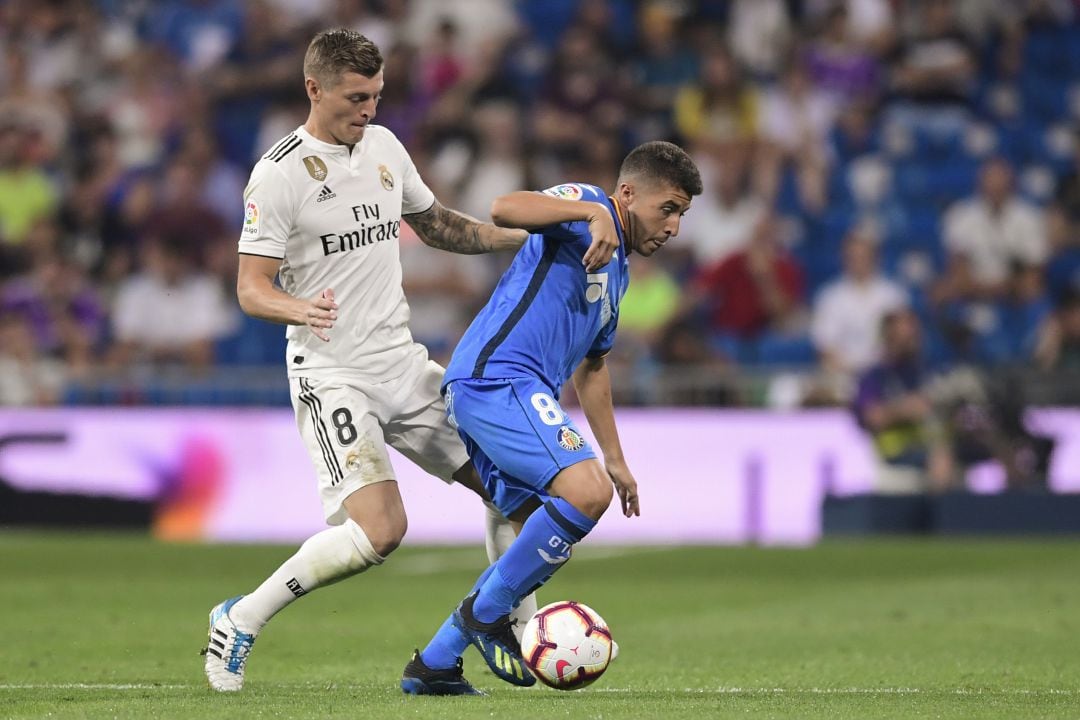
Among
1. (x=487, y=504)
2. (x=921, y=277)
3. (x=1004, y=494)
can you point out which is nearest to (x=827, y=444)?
(x=1004, y=494)

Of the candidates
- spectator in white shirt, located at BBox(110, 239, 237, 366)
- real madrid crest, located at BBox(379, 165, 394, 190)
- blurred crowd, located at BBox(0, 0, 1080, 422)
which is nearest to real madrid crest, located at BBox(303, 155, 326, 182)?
real madrid crest, located at BBox(379, 165, 394, 190)

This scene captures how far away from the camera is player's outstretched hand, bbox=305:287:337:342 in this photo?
20.9ft

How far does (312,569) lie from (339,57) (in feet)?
6.50

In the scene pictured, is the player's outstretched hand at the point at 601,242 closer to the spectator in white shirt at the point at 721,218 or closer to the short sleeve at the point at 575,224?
the short sleeve at the point at 575,224

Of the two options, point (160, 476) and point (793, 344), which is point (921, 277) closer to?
point (793, 344)

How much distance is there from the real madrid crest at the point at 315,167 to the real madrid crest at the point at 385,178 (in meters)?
0.28

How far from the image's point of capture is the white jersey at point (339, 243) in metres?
6.92

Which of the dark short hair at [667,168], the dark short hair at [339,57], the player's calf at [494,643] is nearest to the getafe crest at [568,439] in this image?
the player's calf at [494,643]

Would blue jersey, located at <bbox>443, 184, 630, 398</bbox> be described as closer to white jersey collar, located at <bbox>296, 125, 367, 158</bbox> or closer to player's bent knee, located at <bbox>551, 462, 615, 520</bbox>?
player's bent knee, located at <bbox>551, 462, 615, 520</bbox>

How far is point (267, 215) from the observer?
268 inches

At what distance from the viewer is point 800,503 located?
50.4 ft

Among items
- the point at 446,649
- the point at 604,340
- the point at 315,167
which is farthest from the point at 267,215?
the point at 446,649

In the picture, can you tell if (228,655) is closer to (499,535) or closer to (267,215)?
(499,535)

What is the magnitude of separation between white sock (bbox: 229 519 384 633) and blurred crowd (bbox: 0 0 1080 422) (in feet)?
29.6
